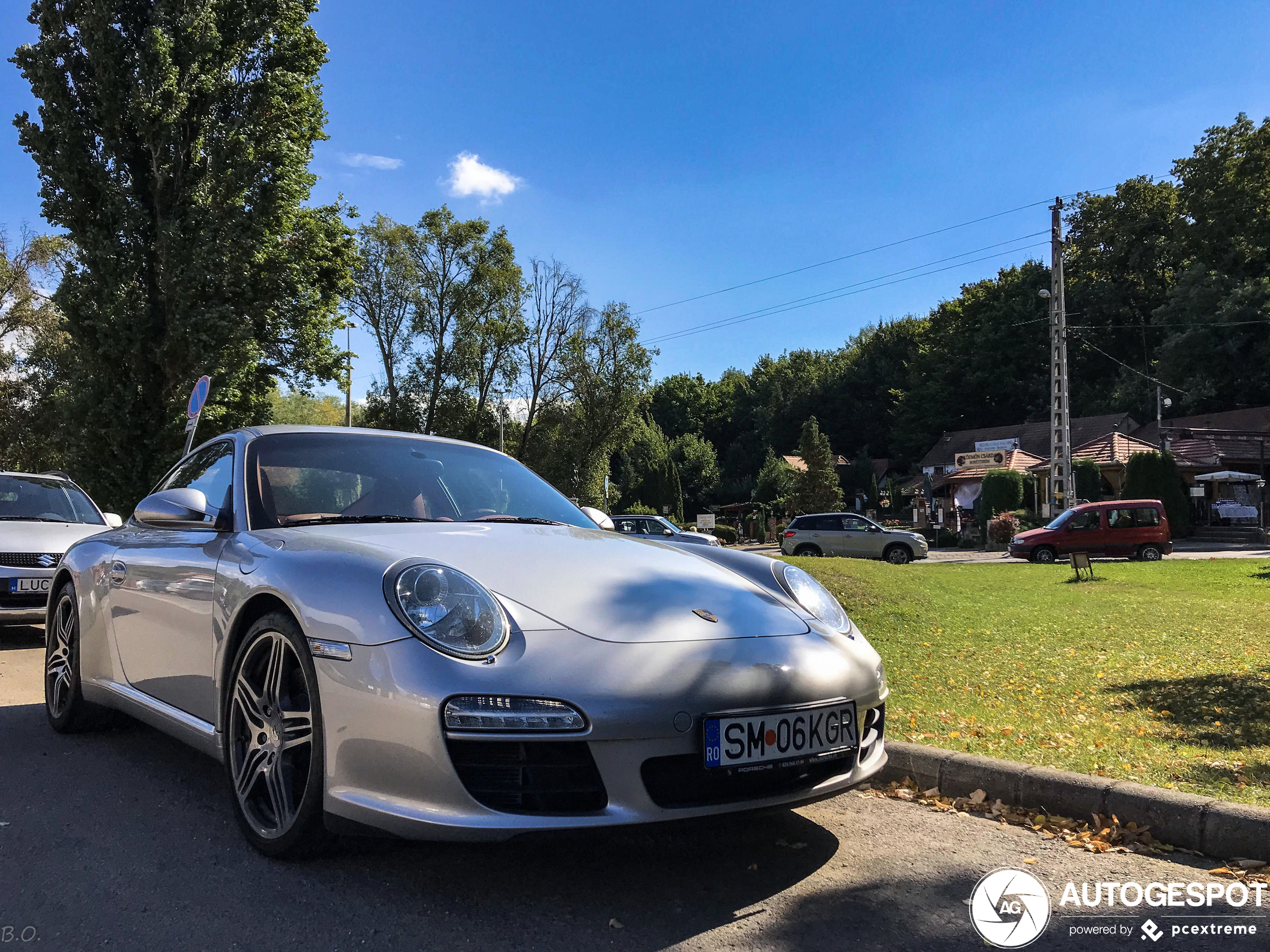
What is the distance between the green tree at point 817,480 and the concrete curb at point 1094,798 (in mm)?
39853

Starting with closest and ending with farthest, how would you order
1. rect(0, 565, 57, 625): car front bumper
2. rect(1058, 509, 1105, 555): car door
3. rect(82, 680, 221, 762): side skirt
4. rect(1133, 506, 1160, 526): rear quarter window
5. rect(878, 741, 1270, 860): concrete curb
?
rect(878, 741, 1270, 860): concrete curb < rect(82, 680, 221, 762): side skirt < rect(0, 565, 57, 625): car front bumper < rect(1058, 509, 1105, 555): car door < rect(1133, 506, 1160, 526): rear quarter window

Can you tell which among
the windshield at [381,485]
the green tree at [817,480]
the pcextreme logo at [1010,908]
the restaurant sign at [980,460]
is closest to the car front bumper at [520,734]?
the pcextreme logo at [1010,908]

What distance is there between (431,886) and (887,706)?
3.51 m

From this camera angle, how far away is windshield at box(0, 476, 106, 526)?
877 centimetres

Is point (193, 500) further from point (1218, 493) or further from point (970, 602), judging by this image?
point (1218, 493)

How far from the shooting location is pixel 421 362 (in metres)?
41.7

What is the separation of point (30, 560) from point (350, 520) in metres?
6.11

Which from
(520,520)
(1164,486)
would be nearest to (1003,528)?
(1164,486)

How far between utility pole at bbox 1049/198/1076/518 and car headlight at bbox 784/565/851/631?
26409 mm

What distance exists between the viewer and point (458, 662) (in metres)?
2.44

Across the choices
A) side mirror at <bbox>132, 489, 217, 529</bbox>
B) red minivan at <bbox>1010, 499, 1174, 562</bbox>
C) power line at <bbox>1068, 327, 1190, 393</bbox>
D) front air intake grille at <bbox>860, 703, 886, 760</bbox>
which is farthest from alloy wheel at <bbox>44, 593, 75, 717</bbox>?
power line at <bbox>1068, 327, 1190, 393</bbox>

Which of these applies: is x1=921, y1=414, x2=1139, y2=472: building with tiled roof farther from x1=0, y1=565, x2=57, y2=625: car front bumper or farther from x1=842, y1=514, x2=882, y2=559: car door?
x1=0, y1=565, x2=57, y2=625: car front bumper

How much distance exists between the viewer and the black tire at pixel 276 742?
270 centimetres

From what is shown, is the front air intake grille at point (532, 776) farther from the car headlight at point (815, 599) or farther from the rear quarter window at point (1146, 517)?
the rear quarter window at point (1146, 517)
